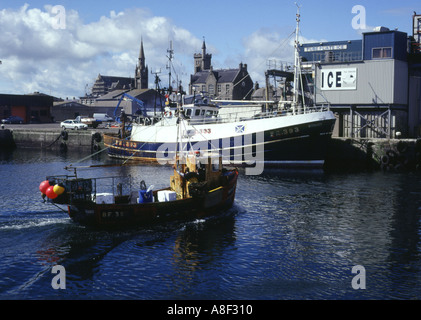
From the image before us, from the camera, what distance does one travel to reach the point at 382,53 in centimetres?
4641

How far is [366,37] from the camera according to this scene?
154 feet

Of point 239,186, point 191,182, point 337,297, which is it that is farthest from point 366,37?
point 337,297

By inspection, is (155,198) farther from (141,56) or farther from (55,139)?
(141,56)

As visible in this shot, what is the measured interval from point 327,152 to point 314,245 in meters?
26.3

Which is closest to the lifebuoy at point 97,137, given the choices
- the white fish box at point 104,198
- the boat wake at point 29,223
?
the boat wake at point 29,223

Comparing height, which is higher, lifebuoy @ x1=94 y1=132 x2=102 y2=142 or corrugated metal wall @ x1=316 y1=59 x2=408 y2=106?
corrugated metal wall @ x1=316 y1=59 x2=408 y2=106

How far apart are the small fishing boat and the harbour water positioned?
25.9 inches

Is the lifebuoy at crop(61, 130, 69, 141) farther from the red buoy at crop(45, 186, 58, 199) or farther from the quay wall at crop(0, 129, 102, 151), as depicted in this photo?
the red buoy at crop(45, 186, 58, 199)

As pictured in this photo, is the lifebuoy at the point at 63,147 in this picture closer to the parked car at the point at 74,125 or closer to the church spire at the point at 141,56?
the parked car at the point at 74,125

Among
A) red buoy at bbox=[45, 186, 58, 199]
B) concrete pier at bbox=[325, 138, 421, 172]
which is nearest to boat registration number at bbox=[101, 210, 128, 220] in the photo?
red buoy at bbox=[45, 186, 58, 199]

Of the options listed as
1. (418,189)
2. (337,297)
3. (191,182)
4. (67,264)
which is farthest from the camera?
(418,189)

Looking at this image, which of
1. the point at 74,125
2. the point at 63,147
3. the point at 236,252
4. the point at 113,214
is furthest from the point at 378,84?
the point at 74,125

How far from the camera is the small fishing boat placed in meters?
20.7

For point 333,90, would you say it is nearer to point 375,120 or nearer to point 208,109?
point 375,120
